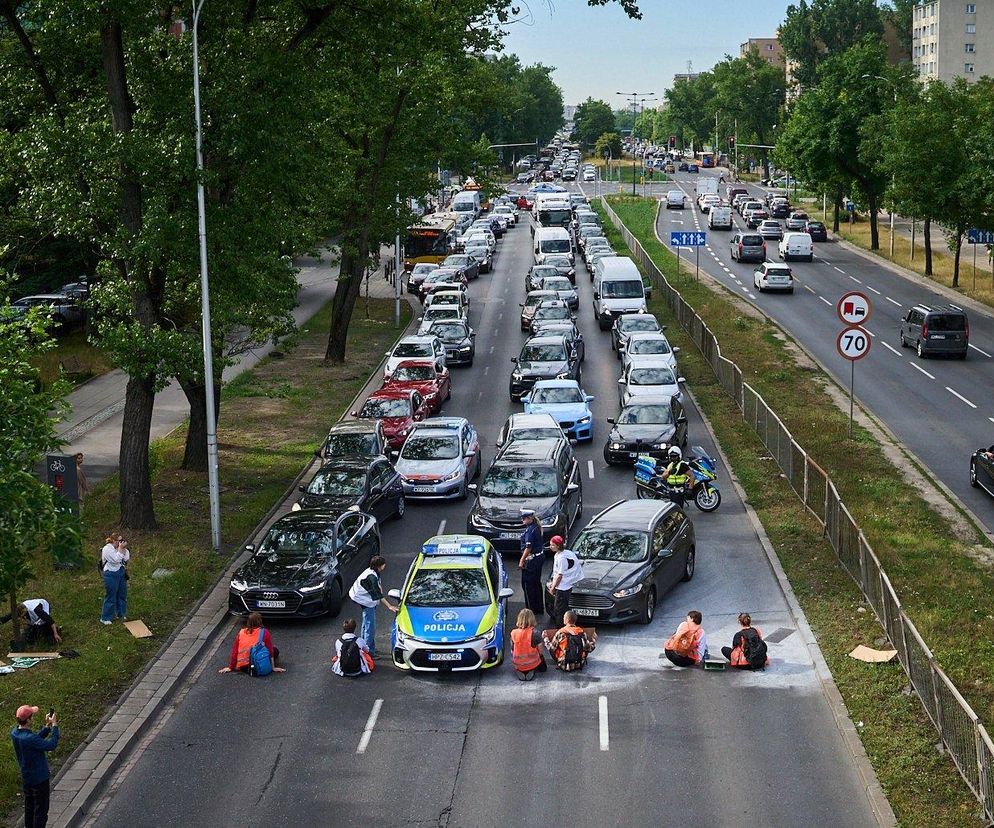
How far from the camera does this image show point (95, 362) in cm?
4775

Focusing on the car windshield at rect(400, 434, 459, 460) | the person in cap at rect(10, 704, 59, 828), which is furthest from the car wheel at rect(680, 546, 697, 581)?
the person in cap at rect(10, 704, 59, 828)

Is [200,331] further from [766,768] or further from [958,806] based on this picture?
[958,806]

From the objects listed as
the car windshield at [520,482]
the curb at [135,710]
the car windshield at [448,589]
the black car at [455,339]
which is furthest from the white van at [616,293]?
the car windshield at [448,589]

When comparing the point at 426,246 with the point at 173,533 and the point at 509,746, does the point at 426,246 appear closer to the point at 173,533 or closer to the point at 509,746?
the point at 173,533

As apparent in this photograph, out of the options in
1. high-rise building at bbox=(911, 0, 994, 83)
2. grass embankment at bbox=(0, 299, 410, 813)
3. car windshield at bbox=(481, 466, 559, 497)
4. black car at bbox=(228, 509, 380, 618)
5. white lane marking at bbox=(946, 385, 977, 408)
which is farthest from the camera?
high-rise building at bbox=(911, 0, 994, 83)

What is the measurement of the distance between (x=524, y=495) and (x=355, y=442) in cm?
594

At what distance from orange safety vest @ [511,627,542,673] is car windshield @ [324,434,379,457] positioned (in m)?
11.3

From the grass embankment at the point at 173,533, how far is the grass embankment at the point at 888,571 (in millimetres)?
9920

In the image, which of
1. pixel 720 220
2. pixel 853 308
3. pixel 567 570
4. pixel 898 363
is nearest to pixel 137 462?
pixel 567 570

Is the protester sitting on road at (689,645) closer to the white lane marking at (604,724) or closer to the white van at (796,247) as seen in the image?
the white lane marking at (604,724)

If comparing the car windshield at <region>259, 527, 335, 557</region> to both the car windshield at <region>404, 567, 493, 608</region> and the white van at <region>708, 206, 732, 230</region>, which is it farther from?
the white van at <region>708, 206, 732, 230</region>

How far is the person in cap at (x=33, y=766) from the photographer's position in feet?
43.7

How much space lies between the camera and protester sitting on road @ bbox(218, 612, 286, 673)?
18.5 m

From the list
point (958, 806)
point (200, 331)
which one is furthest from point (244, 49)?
point (958, 806)
